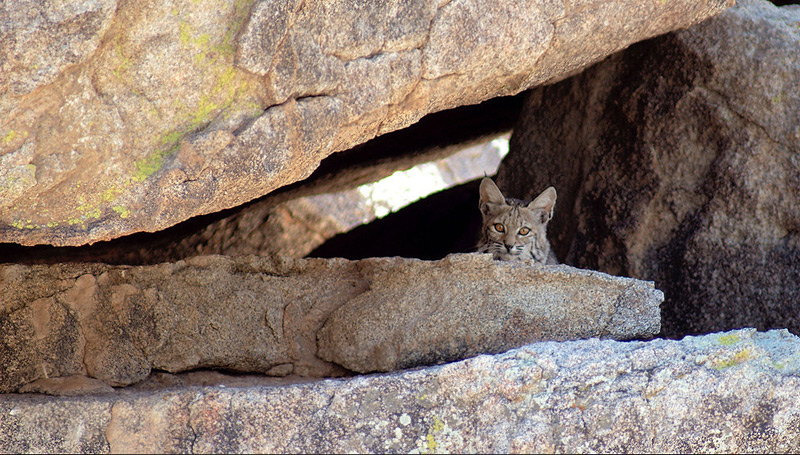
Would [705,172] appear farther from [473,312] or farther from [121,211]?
[121,211]

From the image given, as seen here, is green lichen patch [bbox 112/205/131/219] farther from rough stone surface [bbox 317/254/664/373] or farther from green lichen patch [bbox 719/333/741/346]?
green lichen patch [bbox 719/333/741/346]

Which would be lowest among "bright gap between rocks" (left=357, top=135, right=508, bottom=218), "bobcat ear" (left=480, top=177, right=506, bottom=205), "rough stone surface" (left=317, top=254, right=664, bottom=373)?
"rough stone surface" (left=317, top=254, right=664, bottom=373)

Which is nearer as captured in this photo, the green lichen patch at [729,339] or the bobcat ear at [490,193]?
the green lichen patch at [729,339]

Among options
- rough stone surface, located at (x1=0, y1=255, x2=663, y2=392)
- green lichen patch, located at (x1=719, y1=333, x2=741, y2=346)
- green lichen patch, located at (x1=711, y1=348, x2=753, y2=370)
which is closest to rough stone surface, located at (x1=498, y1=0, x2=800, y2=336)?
rough stone surface, located at (x1=0, y1=255, x2=663, y2=392)

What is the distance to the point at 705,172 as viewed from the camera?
13.5ft

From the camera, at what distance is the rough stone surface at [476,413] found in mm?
2357

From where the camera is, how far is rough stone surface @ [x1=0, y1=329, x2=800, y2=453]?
236 cm

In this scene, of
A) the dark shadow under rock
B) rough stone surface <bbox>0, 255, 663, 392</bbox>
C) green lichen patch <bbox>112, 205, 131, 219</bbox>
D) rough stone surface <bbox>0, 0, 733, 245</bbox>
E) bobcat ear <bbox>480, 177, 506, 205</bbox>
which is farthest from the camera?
the dark shadow under rock

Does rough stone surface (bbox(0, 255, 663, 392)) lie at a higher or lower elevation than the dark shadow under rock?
lower

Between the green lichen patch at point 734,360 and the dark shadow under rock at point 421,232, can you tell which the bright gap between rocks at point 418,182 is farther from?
the green lichen patch at point 734,360

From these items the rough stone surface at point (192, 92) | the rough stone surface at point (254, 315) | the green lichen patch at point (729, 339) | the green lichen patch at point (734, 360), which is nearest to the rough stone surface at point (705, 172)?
the rough stone surface at point (254, 315)

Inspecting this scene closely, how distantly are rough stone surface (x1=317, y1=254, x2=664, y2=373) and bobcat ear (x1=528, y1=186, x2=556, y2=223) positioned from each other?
4.52 ft

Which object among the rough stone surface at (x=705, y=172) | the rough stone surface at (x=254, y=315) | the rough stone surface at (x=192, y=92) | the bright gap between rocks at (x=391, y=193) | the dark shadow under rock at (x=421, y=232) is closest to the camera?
the rough stone surface at (x=192, y=92)

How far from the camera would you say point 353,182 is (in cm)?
522
